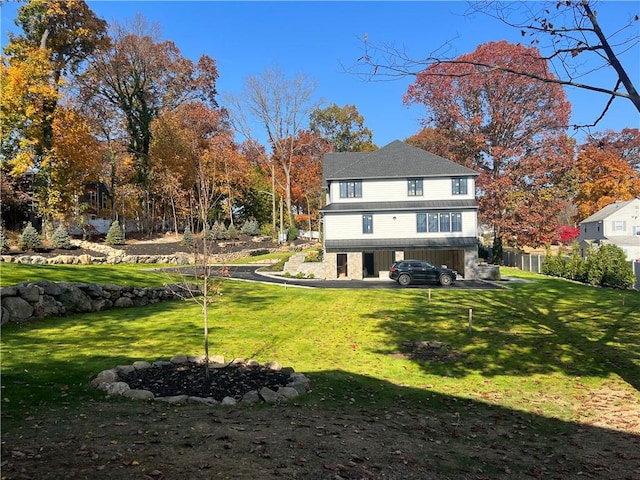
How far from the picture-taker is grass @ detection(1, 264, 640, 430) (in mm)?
8297

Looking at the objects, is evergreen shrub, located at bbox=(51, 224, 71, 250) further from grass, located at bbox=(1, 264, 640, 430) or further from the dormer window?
the dormer window

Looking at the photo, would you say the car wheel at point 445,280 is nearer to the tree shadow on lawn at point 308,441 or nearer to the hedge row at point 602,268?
the hedge row at point 602,268

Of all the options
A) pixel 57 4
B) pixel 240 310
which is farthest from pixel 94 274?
pixel 57 4

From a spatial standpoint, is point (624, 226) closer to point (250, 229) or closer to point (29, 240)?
point (250, 229)

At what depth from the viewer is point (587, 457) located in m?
6.01

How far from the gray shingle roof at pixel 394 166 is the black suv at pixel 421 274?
889 cm

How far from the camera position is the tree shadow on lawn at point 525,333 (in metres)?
11.0

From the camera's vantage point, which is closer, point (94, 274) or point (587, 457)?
point (587, 457)

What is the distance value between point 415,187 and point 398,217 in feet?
9.96

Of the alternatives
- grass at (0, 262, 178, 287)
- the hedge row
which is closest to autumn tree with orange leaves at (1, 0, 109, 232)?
grass at (0, 262, 178, 287)

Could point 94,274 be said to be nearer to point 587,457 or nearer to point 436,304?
point 436,304

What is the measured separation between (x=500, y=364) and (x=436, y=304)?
8339 mm

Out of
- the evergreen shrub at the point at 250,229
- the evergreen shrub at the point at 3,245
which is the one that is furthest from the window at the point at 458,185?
the evergreen shrub at the point at 3,245

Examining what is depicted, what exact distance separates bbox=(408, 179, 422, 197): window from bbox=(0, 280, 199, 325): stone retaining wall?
22431 millimetres
